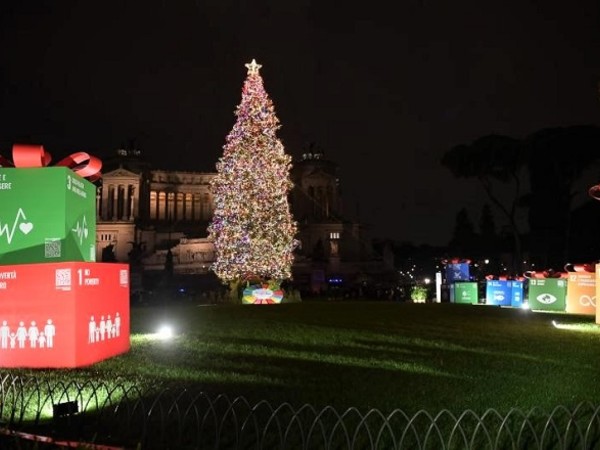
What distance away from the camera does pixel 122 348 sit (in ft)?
50.0

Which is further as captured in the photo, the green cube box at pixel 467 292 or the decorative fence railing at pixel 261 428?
the green cube box at pixel 467 292

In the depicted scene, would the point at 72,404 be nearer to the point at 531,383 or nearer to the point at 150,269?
the point at 531,383

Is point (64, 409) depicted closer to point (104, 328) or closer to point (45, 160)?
point (104, 328)

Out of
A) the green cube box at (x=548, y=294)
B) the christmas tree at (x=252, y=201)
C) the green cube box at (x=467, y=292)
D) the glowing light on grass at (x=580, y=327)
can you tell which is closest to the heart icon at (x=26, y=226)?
the glowing light on grass at (x=580, y=327)

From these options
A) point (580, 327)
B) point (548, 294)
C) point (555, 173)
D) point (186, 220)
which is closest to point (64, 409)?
point (580, 327)

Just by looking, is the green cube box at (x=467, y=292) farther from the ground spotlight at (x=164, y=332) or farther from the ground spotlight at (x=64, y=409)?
the ground spotlight at (x=64, y=409)

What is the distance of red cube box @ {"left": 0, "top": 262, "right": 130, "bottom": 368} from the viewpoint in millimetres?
12602

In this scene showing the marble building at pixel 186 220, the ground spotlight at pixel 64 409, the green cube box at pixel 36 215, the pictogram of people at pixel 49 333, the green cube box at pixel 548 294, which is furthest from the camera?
the marble building at pixel 186 220

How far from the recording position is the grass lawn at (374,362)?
1034cm

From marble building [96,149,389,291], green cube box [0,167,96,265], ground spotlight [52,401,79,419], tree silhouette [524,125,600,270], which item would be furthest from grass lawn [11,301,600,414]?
marble building [96,149,389,291]

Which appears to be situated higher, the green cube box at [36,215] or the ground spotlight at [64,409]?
the green cube box at [36,215]

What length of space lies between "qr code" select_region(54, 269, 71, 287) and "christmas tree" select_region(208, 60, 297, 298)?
25.5m

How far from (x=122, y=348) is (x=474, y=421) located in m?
8.78

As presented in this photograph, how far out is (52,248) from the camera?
512 inches
